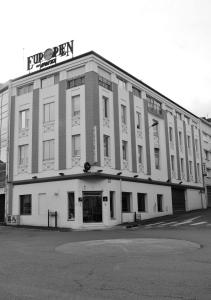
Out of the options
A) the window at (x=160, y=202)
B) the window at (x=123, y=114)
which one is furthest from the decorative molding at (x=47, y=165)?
the window at (x=160, y=202)

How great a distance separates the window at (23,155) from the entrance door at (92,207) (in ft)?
24.3

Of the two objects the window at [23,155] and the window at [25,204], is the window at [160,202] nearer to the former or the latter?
the window at [25,204]

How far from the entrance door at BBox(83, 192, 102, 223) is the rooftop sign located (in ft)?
41.8

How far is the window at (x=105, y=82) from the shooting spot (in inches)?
1135

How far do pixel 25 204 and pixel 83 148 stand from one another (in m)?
7.96

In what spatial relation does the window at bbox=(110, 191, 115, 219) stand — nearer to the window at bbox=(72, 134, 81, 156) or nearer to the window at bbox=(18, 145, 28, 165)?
the window at bbox=(72, 134, 81, 156)

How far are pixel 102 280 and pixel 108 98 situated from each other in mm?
22710

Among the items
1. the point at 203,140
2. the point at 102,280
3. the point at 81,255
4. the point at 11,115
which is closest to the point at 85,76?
the point at 11,115

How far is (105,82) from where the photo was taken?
29.4m

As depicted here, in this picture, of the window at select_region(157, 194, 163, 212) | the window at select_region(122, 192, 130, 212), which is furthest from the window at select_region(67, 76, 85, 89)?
the window at select_region(157, 194, 163, 212)

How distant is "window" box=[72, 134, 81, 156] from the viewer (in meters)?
27.3

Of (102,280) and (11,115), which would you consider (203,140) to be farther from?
(102,280)

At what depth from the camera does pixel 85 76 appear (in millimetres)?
28156

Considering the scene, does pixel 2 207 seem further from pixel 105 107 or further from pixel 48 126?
pixel 105 107
